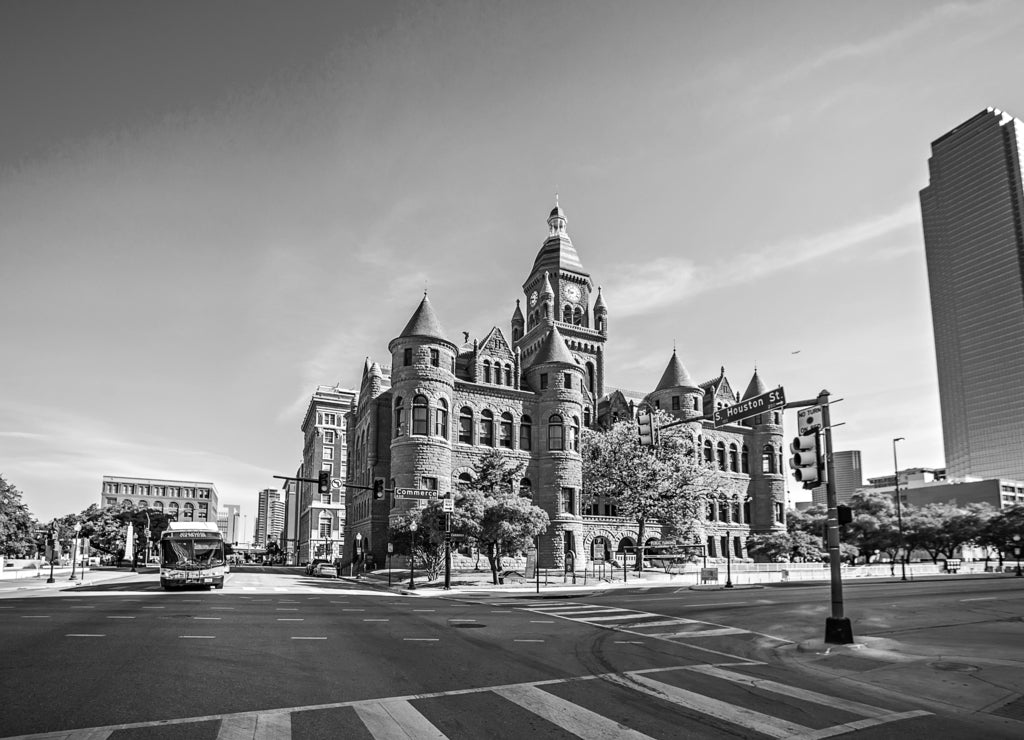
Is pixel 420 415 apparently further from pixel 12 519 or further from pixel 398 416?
pixel 12 519

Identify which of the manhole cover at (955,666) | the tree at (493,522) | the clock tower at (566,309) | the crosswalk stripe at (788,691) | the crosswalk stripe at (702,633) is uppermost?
the clock tower at (566,309)

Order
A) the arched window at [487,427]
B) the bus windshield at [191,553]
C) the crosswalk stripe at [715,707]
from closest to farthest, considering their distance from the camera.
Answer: the crosswalk stripe at [715,707] → the bus windshield at [191,553] → the arched window at [487,427]

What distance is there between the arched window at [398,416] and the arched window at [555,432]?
43.6ft

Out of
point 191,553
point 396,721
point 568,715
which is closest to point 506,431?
point 191,553

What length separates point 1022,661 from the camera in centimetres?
1334

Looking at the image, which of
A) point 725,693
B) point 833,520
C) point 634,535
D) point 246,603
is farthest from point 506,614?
point 634,535

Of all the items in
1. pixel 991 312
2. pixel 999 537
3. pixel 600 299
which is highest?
pixel 991 312

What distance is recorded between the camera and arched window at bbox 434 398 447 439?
55.5 metres

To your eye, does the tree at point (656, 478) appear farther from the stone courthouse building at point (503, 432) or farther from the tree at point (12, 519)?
the tree at point (12, 519)

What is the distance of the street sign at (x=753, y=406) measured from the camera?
58.3 ft

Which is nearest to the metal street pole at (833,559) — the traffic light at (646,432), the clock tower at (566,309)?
the traffic light at (646,432)

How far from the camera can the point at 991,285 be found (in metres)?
188

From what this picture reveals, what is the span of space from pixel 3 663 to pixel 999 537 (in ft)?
326

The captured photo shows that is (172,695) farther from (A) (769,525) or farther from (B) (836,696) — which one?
(A) (769,525)
